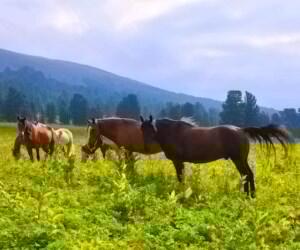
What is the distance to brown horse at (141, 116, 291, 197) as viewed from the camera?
15500 millimetres

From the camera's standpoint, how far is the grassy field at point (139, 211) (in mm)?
10133

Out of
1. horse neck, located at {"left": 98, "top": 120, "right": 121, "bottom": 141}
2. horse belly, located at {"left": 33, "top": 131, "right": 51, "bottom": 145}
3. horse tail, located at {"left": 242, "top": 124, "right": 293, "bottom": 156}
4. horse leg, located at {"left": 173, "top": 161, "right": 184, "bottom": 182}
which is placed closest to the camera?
horse tail, located at {"left": 242, "top": 124, "right": 293, "bottom": 156}

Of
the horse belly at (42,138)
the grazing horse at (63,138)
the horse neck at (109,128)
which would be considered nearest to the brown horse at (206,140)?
the horse neck at (109,128)

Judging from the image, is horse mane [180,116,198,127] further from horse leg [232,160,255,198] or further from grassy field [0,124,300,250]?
horse leg [232,160,255,198]

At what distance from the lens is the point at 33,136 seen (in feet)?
78.4

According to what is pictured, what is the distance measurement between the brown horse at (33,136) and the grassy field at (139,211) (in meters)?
6.13

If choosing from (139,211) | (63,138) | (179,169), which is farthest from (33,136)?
(139,211)

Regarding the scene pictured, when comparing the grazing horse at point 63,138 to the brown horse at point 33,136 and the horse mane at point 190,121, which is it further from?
the horse mane at point 190,121

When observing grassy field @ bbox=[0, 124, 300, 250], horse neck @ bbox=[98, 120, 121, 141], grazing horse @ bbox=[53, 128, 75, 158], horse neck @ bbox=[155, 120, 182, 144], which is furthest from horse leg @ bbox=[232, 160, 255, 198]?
grazing horse @ bbox=[53, 128, 75, 158]

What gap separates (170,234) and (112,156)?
991cm

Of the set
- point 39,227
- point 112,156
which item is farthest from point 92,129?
point 39,227

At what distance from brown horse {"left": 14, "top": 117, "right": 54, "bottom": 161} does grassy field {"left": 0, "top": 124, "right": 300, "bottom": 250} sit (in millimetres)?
6134

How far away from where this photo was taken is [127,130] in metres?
19.5

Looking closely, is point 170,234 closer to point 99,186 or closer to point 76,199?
point 76,199
